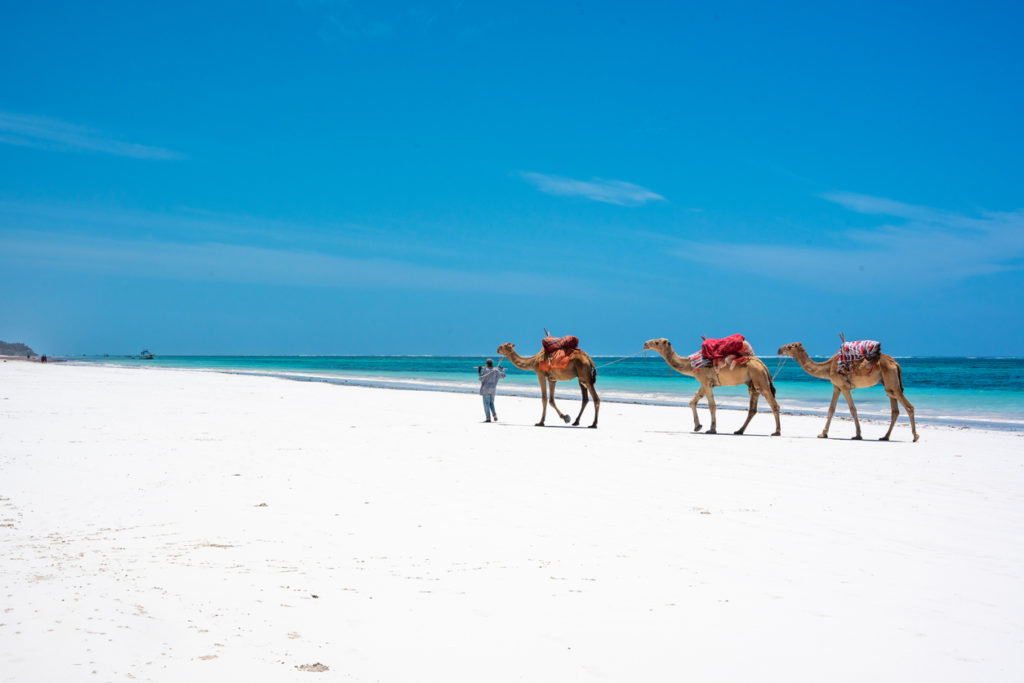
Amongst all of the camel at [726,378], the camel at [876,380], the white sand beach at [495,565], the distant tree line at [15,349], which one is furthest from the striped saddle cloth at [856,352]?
the distant tree line at [15,349]

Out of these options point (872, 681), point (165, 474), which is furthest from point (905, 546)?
point (165, 474)

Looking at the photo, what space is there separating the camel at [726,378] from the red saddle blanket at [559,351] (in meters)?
2.04

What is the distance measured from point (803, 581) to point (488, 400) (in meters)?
12.2

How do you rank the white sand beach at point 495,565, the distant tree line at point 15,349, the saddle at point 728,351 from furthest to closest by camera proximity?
the distant tree line at point 15,349, the saddle at point 728,351, the white sand beach at point 495,565

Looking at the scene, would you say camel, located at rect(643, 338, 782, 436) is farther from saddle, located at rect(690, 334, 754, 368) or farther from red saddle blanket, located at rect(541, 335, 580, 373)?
red saddle blanket, located at rect(541, 335, 580, 373)

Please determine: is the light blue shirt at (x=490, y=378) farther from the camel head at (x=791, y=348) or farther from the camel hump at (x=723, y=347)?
the camel head at (x=791, y=348)

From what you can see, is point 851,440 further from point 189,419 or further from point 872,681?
point 189,419

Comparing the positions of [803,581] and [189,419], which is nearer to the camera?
[803,581]

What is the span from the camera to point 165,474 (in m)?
8.84

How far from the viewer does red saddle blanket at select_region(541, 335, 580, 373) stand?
16.2 m

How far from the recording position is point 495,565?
223 inches

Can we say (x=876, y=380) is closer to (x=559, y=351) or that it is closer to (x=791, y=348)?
(x=791, y=348)

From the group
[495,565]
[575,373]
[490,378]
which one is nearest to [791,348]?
[575,373]

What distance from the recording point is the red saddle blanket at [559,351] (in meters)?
16.2
